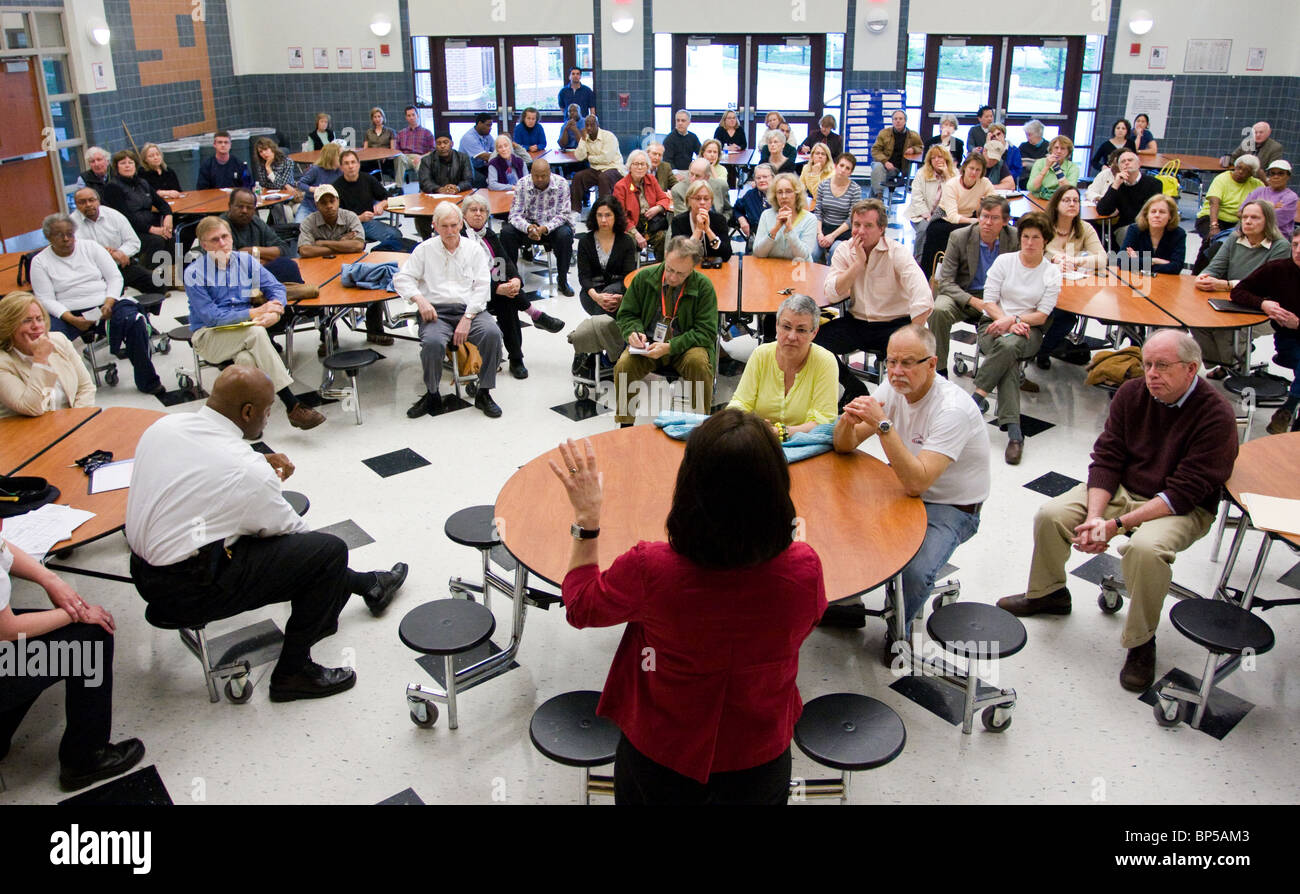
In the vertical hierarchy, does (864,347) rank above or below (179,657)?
above

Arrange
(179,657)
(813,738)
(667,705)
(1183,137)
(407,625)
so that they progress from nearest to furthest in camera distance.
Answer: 1. (667,705)
2. (813,738)
3. (407,625)
4. (179,657)
5. (1183,137)

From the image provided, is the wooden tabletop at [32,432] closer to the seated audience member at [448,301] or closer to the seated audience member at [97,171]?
the seated audience member at [448,301]

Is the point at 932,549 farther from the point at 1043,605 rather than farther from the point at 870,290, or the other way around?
the point at 870,290

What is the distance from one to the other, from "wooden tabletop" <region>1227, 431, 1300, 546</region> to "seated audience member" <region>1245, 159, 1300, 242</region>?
545cm

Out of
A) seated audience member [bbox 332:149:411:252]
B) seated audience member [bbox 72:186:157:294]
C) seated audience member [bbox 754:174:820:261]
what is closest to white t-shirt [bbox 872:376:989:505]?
seated audience member [bbox 754:174:820:261]

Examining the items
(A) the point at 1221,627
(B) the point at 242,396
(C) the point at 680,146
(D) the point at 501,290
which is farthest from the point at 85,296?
(C) the point at 680,146

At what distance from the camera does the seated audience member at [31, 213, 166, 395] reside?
631 centimetres

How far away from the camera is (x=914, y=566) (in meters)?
3.54

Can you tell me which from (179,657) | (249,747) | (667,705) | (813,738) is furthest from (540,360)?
(667,705)

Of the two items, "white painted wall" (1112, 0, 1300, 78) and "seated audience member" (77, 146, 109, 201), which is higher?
"white painted wall" (1112, 0, 1300, 78)

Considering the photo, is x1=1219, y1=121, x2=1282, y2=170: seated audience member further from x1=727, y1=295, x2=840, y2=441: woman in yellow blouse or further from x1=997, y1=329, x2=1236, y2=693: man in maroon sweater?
x1=727, y1=295, x2=840, y2=441: woman in yellow blouse

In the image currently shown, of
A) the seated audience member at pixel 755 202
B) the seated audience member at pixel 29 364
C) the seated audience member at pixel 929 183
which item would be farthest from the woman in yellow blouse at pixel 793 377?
the seated audience member at pixel 929 183

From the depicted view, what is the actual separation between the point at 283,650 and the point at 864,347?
3887 mm
